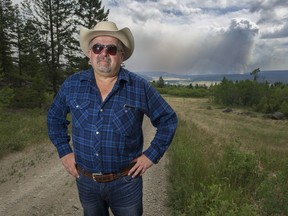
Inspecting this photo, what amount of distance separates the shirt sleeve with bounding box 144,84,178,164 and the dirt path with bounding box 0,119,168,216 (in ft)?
10.3

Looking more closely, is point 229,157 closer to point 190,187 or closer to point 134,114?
point 190,187

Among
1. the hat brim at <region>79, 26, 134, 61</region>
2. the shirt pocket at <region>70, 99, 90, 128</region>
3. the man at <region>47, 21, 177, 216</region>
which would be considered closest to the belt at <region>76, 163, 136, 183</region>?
the man at <region>47, 21, 177, 216</region>

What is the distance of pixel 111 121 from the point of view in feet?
8.93

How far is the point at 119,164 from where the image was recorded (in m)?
2.83

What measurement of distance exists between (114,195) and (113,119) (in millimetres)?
772

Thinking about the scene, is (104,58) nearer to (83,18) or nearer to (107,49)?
(107,49)


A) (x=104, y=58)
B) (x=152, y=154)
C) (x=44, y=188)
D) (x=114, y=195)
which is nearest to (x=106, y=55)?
(x=104, y=58)

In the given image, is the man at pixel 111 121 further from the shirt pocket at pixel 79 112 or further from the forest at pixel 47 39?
the forest at pixel 47 39

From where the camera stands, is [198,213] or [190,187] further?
[190,187]

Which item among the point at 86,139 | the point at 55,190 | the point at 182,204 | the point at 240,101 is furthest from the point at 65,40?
the point at 240,101

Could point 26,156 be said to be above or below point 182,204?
below

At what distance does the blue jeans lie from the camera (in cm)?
290

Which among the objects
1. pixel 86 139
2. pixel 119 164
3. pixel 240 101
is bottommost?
pixel 240 101

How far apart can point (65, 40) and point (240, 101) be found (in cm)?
5278
